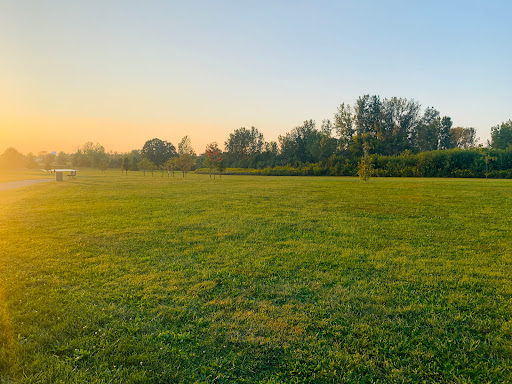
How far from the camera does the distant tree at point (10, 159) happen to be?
67619 millimetres

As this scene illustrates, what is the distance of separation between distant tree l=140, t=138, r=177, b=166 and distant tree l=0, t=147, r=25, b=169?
30.7 meters

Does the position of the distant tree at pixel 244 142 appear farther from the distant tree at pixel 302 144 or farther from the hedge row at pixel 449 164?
the hedge row at pixel 449 164

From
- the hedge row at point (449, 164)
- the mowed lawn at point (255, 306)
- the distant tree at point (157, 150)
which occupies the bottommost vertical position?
the mowed lawn at point (255, 306)

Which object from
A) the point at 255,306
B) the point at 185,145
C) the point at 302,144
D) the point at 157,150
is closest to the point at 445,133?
the point at 302,144

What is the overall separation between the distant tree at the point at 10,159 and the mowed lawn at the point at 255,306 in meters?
80.7

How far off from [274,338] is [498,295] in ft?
11.3

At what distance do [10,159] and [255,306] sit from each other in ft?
293

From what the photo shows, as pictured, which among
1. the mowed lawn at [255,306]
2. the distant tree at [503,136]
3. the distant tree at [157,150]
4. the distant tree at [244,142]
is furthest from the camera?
the distant tree at [157,150]

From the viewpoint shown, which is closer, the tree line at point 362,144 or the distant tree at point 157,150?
the tree line at point 362,144

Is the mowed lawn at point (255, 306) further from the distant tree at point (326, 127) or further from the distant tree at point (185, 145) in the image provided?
the distant tree at point (185, 145)

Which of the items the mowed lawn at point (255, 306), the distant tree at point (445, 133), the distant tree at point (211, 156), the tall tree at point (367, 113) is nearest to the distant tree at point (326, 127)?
the tall tree at point (367, 113)

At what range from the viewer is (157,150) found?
88500 mm

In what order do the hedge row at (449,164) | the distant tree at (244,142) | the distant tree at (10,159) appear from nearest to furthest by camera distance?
1. the hedge row at (449,164)
2. the distant tree at (10,159)
3. the distant tree at (244,142)

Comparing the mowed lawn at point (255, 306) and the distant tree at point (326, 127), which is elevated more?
the distant tree at point (326, 127)
